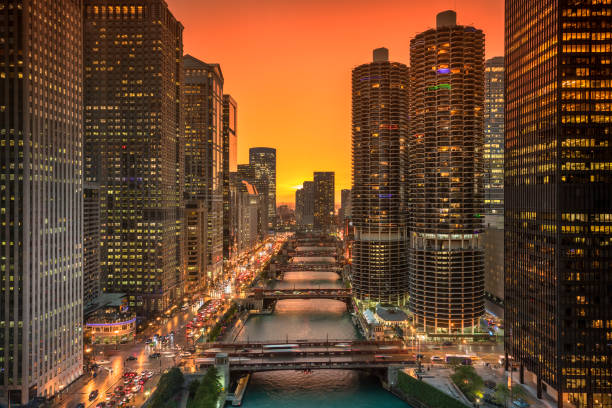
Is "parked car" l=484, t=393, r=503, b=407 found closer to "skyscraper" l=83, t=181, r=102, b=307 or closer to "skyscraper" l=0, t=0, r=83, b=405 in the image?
"skyscraper" l=0, t=0, r=83, b=405

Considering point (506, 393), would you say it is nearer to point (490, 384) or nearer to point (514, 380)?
point (490, 384)

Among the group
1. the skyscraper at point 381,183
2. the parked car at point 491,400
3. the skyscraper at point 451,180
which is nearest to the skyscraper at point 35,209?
the parked car at point 491,400

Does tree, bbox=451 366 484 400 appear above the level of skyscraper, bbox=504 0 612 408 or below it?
below

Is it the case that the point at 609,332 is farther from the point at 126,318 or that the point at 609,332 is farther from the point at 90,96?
the point at 90,96

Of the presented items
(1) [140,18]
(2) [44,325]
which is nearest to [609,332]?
(2) [44,325]

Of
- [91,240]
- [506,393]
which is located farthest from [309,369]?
[91,240]

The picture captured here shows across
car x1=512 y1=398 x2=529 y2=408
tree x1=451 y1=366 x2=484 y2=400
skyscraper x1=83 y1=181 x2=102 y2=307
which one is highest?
skyscraper x1=83 y1=181 x2=102 y2=307

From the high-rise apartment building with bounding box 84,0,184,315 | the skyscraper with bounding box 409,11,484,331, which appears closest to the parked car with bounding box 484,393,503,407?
the skyscraper with bounding box 409,11,484,331
